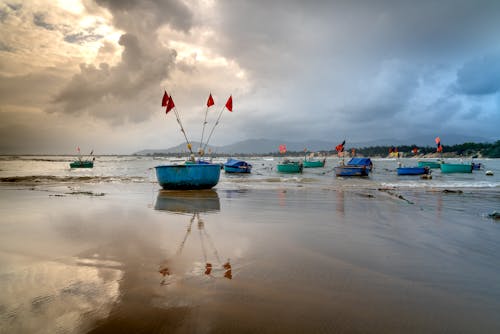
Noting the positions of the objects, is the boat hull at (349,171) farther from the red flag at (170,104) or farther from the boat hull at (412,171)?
the red flag at (170,104)

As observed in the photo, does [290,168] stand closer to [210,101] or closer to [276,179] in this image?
[276,179]

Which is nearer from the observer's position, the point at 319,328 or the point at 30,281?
the point at 319,328

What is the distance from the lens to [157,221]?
23.3 feet

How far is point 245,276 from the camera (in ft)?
12.0

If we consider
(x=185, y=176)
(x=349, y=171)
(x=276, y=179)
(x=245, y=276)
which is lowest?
(x=276, y=179)

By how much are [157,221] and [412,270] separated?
5.39 metres

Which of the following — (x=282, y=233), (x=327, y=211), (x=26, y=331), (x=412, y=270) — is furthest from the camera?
(x=327, y=211)

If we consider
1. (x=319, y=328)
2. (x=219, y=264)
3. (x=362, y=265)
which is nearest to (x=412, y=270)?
(x=362, y=265)

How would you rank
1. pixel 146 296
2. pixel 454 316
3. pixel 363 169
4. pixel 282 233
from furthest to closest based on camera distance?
pixel 363 169 → pixel 282 233 → pixel 146 296 → pixel 454 316

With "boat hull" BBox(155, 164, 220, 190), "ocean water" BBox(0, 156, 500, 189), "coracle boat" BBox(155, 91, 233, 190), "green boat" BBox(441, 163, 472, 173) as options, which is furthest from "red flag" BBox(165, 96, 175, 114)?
"green boat" BBox(441, 163, 472, 173)

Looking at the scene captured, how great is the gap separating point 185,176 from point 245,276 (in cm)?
1033

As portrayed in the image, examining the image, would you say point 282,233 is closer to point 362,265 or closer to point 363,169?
point 362,265

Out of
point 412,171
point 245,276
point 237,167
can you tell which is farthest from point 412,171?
point 245,276

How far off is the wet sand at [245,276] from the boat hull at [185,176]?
631 centimetres
